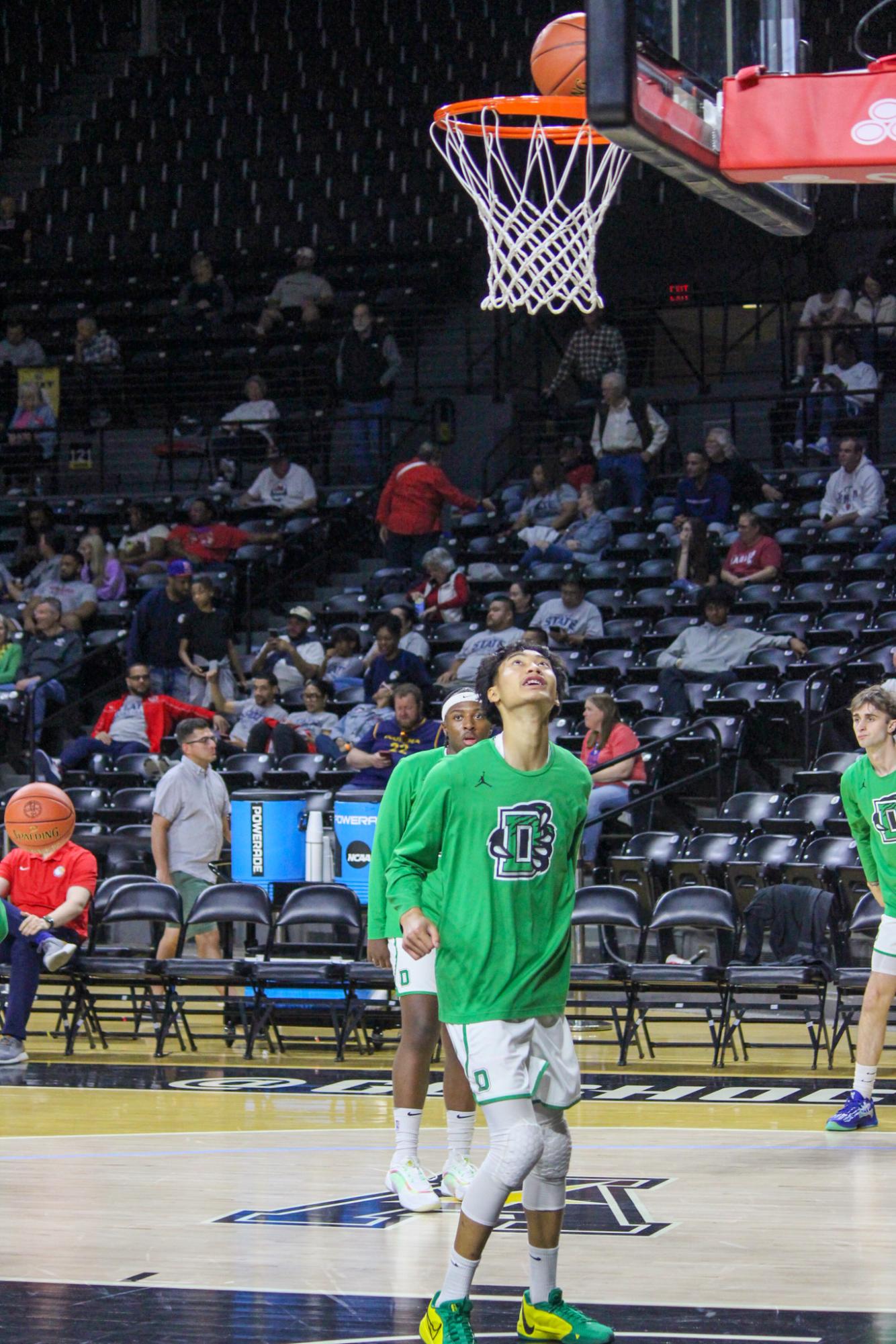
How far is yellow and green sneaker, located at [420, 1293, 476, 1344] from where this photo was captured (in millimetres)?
4316

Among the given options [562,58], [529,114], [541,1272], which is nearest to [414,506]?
[529,114]

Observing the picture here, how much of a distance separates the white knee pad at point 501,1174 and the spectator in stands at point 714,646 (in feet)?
29.9

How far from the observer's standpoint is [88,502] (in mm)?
19578

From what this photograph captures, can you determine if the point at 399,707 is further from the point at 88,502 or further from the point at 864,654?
the point at 88,502

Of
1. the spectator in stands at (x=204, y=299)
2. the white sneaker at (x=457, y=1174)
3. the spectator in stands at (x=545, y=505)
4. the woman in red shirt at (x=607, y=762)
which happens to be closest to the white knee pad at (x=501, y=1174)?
the white sneaker at (x=457, y=1174)

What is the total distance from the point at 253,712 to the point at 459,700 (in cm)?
873

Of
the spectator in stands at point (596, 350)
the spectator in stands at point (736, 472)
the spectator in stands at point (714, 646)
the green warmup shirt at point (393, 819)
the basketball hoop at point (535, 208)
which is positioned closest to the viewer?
the green warmup shirt at point (393, 819)

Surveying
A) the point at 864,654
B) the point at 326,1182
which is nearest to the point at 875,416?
the point at 864,654

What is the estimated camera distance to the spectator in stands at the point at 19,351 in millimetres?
21359

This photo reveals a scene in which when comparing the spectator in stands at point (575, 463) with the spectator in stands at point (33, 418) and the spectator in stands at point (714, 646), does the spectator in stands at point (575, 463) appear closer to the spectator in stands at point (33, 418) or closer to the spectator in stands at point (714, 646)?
the spectator in stands at point (714, 646)

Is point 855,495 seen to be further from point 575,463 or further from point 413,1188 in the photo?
point 413,1188

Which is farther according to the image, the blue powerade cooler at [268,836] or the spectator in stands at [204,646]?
the spectator in stands at [204,646]

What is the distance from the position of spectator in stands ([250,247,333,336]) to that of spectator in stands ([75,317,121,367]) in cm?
161

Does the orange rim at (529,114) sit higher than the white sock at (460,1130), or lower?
higher
